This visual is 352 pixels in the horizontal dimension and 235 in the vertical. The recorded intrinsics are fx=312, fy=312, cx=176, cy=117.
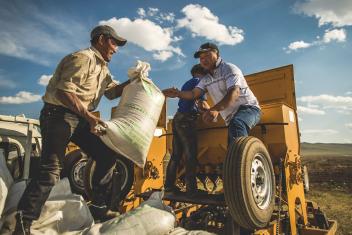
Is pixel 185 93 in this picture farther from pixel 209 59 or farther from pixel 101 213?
pixel 101 213

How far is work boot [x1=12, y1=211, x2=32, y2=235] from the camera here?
7.39 ft

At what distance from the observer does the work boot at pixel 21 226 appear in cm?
225

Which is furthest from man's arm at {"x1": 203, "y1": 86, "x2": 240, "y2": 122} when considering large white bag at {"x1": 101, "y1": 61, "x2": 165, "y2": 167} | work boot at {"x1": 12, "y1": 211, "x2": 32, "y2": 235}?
work boot at {"x1": 12, "y1": 211, "x2": 32, "y2": 235}

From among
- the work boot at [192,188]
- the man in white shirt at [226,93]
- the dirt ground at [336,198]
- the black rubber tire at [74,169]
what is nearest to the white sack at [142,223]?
the work boot at [192,188]

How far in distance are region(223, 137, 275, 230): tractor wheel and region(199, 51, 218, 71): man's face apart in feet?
3.78

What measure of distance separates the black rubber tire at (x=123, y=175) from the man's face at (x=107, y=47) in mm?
1014

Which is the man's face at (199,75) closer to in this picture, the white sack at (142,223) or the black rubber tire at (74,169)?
the white sack at (142,223)

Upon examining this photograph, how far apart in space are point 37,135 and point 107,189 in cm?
257

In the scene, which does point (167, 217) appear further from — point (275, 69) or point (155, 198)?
point (275, 69)

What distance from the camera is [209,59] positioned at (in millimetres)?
3691

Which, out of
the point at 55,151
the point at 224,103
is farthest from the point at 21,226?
the point at 224,103

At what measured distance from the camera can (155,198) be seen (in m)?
2.80

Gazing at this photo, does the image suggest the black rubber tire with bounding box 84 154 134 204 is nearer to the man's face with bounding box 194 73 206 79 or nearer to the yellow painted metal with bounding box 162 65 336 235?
the yellow painted metal with bounding box 162 65 336 235

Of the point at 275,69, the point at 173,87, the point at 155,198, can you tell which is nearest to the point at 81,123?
the point at 155,198
